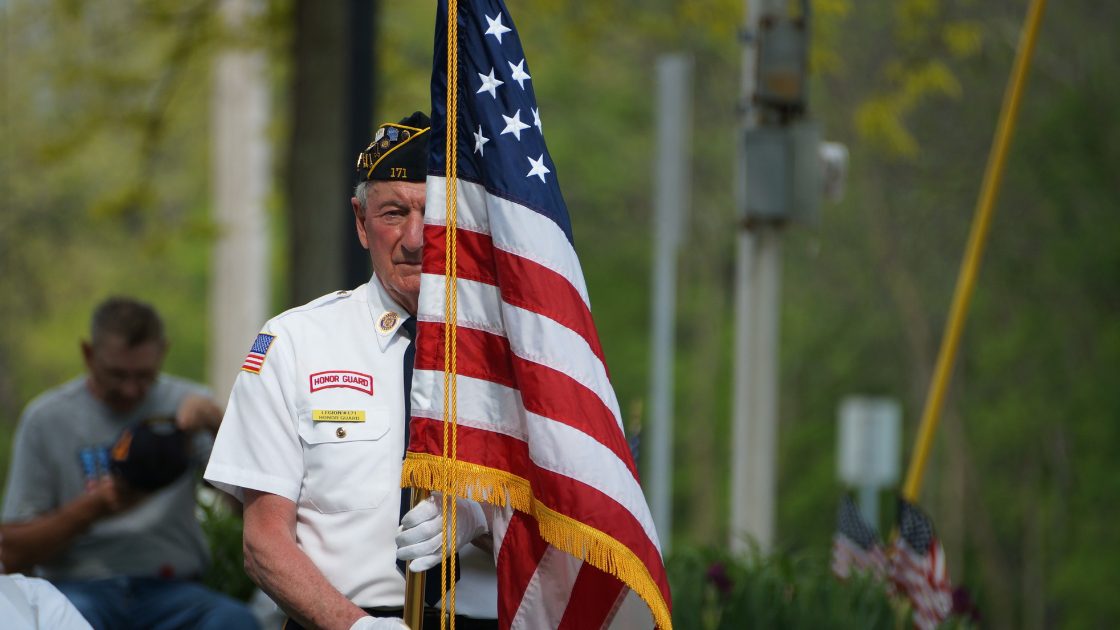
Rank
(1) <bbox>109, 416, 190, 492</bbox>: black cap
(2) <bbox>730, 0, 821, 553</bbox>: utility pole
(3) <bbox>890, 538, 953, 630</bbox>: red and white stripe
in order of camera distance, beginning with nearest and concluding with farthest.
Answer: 1. (1) <bbox>109, 416, 190, 492</bbox>: black cap
2. (3) <bbox>890, 538, 953, 630</bbox>: red and white stripe
3. (2) <bbox>730, 0, 821, 553</bbox>: utility pole

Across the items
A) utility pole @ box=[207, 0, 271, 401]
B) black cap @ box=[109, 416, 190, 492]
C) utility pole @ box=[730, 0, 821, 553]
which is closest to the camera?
black cap @ box=[109, 416, 190, 492]

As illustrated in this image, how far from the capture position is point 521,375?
3.35 m

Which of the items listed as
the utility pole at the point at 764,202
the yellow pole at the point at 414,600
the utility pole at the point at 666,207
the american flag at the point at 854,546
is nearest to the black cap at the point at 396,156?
the yellow pole at the point at 414,600

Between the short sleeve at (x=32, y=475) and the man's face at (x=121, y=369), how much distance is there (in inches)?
9.8

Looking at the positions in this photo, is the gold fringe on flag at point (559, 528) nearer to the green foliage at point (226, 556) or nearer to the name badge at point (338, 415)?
the name badge at point (338, 415)

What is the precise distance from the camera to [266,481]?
10.5 feet

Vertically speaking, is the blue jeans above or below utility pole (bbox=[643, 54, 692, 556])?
below

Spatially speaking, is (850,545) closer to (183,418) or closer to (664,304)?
(183,418)

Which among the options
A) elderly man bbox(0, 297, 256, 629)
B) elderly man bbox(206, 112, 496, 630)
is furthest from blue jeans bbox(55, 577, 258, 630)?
elderly man bbox(206, 112, 496, 630)

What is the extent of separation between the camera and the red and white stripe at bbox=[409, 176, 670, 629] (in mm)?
3305

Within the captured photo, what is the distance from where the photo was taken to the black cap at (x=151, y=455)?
15.6ft

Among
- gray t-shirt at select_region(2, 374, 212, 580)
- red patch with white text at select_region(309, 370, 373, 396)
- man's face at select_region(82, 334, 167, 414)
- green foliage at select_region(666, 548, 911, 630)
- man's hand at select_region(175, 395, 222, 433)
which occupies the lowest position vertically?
green foliage at select_region(666, 548, 911, 630)

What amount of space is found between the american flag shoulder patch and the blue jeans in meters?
1.82

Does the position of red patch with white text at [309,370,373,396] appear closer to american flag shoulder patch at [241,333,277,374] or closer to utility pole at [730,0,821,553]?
american flag shoulder patch at [241,333,277,374]
